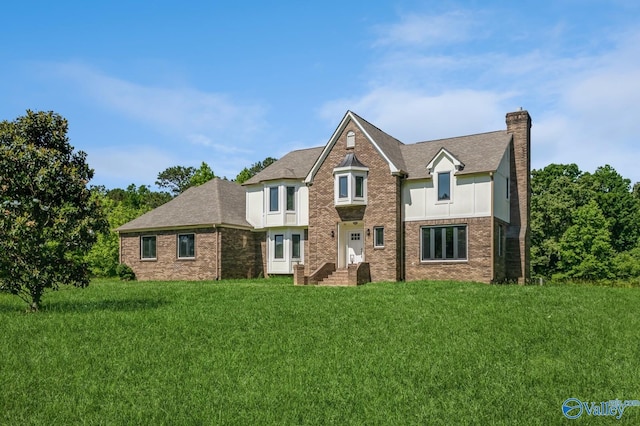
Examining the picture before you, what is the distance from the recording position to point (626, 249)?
4894cm

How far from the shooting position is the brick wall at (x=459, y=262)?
2388 centimetres

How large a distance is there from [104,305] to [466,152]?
17881 mm

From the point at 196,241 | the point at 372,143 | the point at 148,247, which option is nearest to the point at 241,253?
the point at 196,241

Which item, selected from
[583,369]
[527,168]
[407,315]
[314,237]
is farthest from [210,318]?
[527,168]

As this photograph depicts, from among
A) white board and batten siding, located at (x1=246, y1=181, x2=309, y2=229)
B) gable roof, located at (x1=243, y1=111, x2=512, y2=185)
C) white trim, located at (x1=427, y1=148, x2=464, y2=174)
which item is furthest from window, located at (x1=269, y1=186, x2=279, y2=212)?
white trim, located at (x1=427, y1=148, x2=464, y2=174)

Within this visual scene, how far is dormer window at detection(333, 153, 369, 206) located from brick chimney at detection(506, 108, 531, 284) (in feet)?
25.1

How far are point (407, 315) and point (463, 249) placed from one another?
11.4 metres

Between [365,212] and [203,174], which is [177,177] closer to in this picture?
[203,174]

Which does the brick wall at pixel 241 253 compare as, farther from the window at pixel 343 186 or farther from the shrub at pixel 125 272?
the window at pixel 343 186

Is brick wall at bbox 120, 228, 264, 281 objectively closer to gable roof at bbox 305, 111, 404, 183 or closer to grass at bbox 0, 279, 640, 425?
gable roof at bbox 305, 111, 404, 183

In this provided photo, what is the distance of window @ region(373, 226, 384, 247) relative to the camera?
84.5 feet

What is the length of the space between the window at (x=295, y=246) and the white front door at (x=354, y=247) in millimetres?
4121

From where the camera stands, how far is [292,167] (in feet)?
103

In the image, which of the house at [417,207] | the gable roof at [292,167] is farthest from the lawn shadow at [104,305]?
the gable roof at [292,167]
